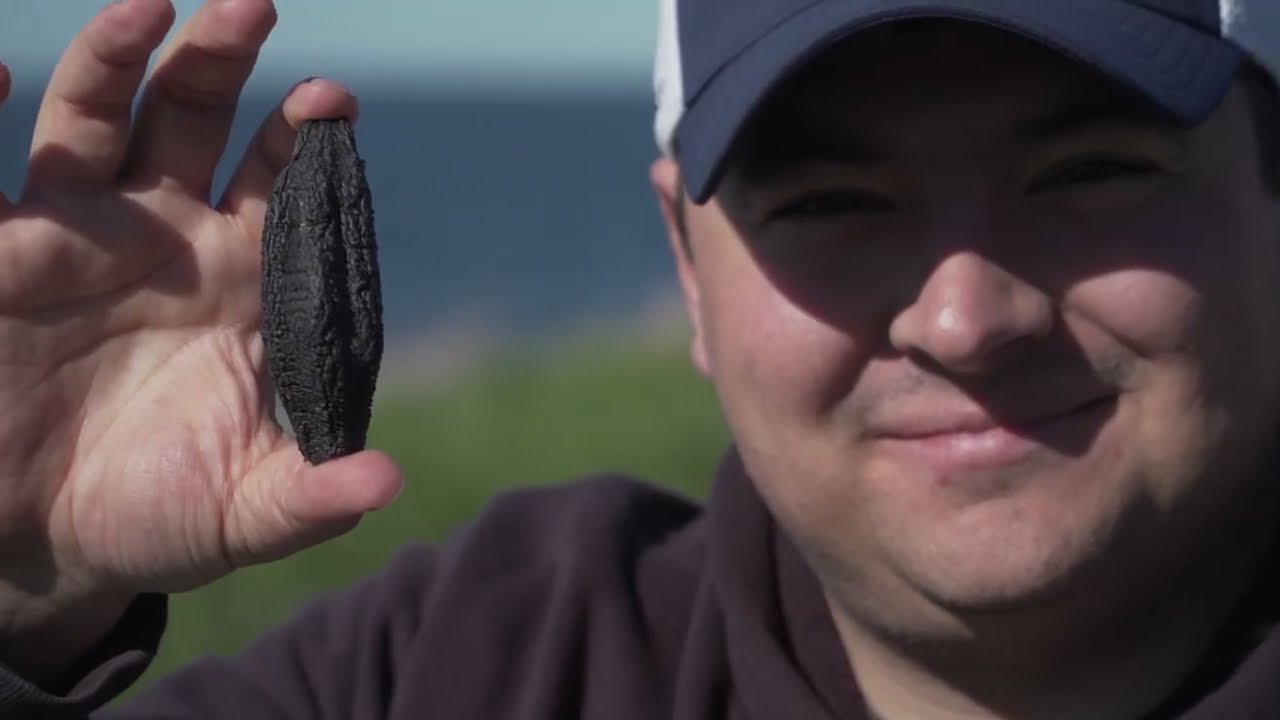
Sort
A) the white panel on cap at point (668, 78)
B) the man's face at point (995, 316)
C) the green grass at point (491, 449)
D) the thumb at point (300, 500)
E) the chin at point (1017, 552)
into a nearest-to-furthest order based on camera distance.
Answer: the thumb at point (300, 500)
the man's face at point (995, 316)
the chin at point (1017, 552)
the white panel on cap at point (668, 78)
the green grass at point (491, 449)

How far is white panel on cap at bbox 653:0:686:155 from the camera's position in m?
2.45

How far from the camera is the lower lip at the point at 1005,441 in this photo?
2.17 metres

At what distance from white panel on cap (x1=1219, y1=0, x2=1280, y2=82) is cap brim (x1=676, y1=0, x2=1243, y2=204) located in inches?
2.1

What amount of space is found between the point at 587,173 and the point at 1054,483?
7904 cm

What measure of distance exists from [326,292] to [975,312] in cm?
85

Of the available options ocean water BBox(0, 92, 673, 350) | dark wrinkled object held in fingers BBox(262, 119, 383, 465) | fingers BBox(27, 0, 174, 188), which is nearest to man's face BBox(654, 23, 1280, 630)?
dark wrinkled object held in fingers BBox(262, 119, 383, 465)

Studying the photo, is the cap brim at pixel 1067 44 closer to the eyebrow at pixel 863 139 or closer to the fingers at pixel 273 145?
the eyebrow at pixel 863 139

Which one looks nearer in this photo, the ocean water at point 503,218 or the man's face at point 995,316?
the man's face at point 995,316

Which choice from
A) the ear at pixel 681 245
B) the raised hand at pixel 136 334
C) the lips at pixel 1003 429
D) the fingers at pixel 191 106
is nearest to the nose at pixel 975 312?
the lips at pixel 1003 429

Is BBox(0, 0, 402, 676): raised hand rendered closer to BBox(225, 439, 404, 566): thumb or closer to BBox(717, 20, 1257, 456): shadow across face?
BBox(225, 439, 404, 566): thumb

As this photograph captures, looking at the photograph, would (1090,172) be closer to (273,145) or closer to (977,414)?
(977,414)

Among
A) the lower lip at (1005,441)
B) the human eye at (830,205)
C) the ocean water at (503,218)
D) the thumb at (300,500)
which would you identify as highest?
the human eye at (830,205)

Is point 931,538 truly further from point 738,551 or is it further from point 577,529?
point 577,529

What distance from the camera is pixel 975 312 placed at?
2031mm
